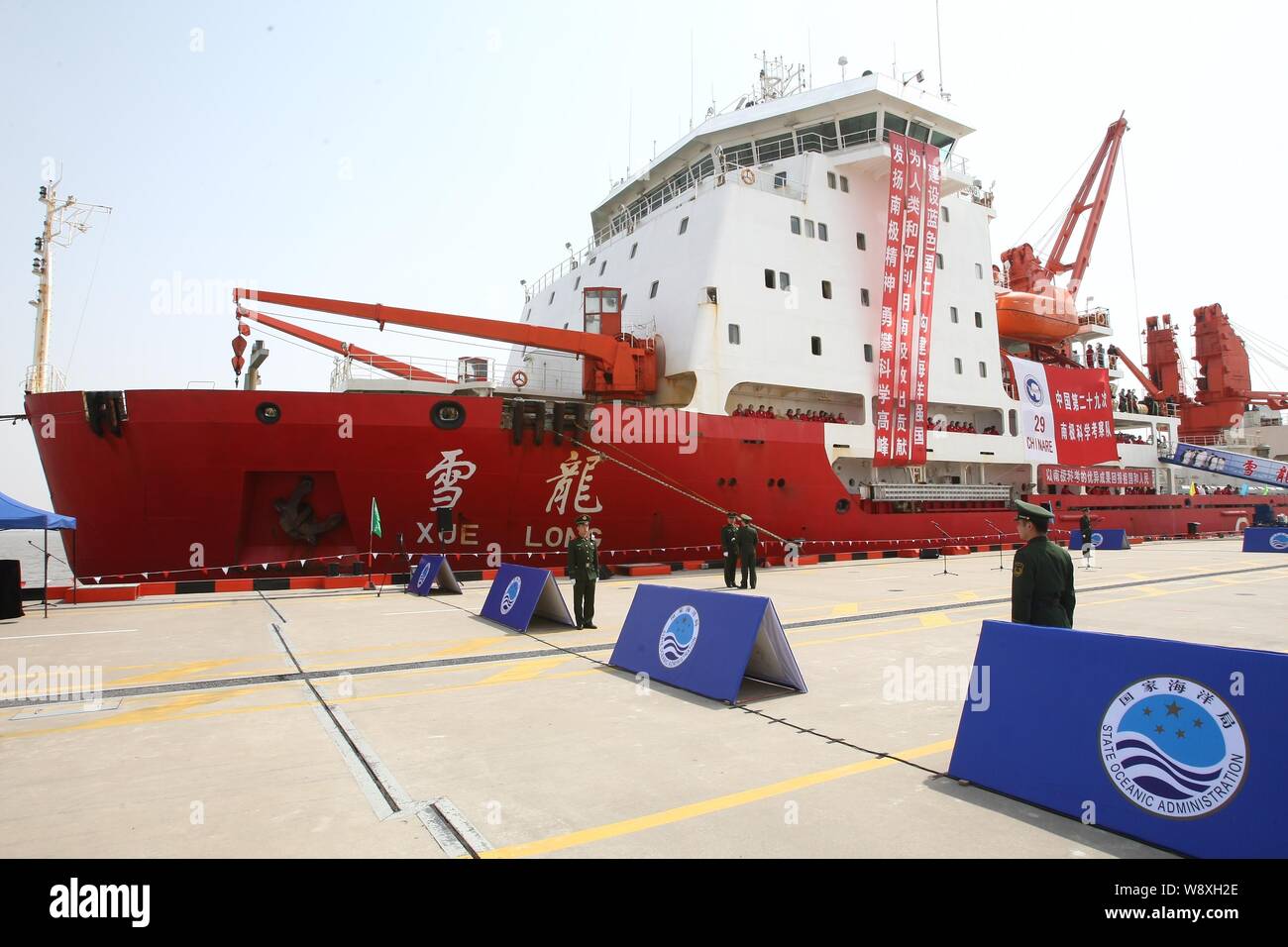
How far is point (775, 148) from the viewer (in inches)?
795

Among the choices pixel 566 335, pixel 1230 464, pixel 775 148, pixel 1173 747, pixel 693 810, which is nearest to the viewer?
pixel 1173 747

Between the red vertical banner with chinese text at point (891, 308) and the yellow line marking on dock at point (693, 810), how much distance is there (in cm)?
1527

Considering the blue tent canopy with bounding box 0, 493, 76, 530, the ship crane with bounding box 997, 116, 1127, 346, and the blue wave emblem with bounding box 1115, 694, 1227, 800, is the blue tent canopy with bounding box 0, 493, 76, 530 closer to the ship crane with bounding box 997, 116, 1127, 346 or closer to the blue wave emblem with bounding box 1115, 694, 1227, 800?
the blue wave emblem with bounding box 1115, 694, 1227, 800

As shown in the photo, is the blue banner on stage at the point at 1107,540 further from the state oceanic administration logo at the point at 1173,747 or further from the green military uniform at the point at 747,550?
the state oceanic administration logo at the point at 1173,747

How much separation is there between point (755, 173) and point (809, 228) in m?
2.00

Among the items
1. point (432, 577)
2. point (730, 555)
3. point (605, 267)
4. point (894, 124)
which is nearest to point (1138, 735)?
point (730, 555)

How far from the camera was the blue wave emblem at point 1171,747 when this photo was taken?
2.69 metres

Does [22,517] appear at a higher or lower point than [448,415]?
lower

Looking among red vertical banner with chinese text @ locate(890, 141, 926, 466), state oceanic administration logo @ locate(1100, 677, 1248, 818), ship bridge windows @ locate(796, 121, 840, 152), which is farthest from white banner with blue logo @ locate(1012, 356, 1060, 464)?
state oceanic administration logo @ locate(1100, 677, 1248, 818)

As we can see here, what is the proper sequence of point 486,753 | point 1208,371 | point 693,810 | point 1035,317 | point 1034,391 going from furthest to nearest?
point 1208,371 → point 1035,317 → point 1034,391 → point 486,753 → point 693,810

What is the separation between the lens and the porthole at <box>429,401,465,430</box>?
40.9 feet

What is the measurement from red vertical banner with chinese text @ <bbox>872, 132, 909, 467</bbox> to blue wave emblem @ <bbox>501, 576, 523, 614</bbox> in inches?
472

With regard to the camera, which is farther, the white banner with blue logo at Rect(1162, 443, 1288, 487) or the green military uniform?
the white banner with blue logo at Rect(1162, 443, 1288, 487)

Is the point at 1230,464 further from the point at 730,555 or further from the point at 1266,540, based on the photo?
the point at 730,555
